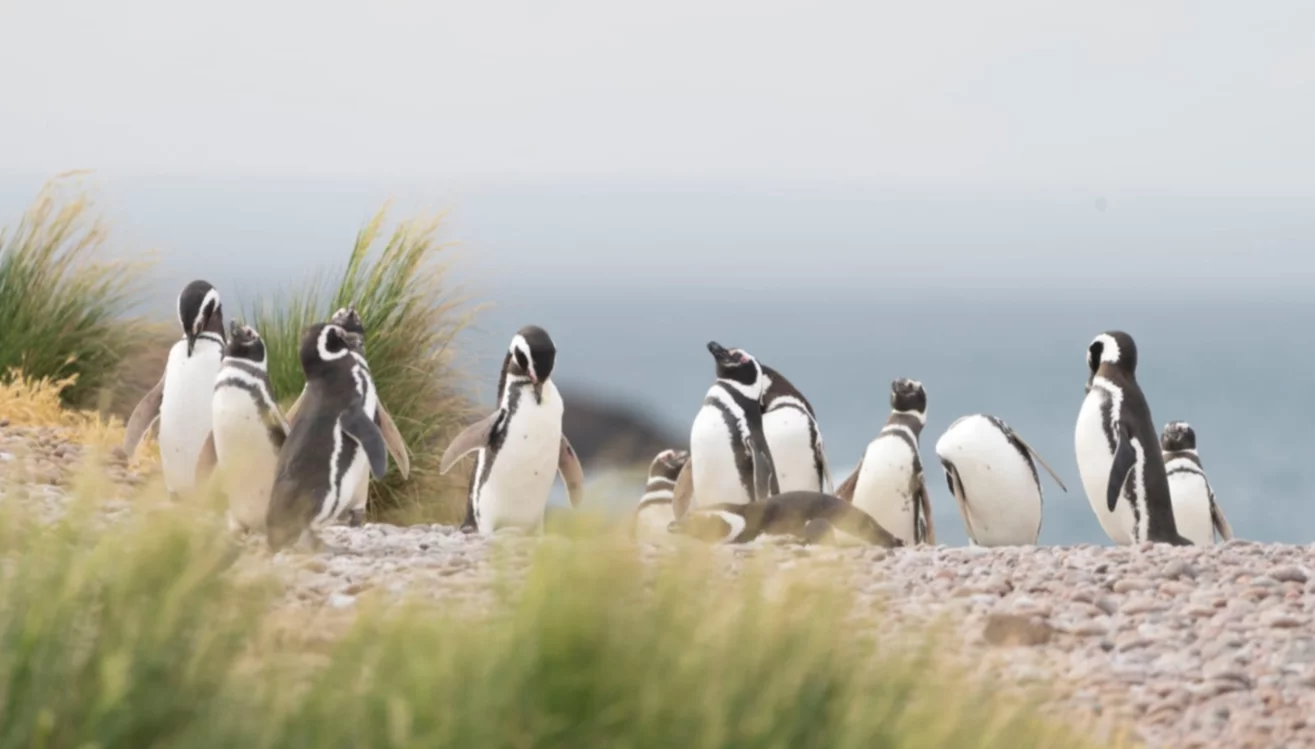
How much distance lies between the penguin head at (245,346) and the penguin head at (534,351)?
1042 millimetres

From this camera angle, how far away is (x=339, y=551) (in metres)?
5.80

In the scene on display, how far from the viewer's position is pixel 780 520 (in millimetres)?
6535

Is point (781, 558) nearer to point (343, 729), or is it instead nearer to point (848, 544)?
point (848, 544)

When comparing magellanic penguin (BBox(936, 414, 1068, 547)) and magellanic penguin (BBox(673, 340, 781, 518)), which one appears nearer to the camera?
magellanic penguin (BBox(673, 340, 781, 518))

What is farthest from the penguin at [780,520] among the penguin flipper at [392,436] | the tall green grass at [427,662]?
the tall green grass at [427,662]

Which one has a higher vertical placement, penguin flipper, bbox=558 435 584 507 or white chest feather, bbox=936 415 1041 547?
white chest feather, bbox=936 415 1041 547

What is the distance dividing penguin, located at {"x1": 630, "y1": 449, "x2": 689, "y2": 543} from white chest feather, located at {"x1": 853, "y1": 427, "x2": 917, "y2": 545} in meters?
0.99

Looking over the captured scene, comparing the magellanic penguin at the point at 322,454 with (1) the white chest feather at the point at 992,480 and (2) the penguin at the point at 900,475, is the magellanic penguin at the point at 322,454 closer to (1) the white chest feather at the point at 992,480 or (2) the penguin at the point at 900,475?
(2) the penguin at the point at 900,475

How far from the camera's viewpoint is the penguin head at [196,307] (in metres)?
7.06

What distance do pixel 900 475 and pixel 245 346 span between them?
316 centimetres

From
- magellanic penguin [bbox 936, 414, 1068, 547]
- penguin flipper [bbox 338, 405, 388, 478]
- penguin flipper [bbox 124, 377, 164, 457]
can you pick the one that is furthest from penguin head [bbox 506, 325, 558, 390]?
magellanic penguin [bbox 936, 414, 1068, 547]

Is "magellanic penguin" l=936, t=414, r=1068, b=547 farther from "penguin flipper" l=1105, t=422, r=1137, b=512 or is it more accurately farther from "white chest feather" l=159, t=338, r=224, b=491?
"white chest feather" l=159, t=338, r=224, b=491

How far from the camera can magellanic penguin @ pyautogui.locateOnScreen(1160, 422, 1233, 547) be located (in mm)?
8859

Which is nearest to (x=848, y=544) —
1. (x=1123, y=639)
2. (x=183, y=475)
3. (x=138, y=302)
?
(x=1123, y=639)
